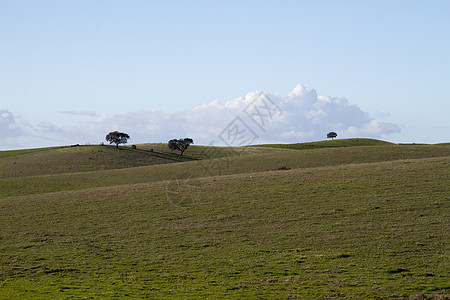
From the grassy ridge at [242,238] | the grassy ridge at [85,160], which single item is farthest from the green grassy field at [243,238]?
the grassy ridge at [85,160]

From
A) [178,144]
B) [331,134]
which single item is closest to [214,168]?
[178,144]

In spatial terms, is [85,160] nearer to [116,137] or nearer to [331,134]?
[116,137]

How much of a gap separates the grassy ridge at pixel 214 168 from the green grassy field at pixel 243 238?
5.36 metres

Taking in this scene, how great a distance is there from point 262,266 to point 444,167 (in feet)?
84.8

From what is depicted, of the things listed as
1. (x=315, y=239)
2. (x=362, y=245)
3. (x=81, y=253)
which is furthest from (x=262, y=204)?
(x=81, y=253)

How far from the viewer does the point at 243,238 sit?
26.3 metres

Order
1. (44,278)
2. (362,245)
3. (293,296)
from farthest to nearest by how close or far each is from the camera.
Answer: (362,245) → (44,278) → (293,296)

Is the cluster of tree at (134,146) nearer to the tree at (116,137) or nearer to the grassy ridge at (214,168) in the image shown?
the tree at (116,137)

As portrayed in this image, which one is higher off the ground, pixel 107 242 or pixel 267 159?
pixel 267 159

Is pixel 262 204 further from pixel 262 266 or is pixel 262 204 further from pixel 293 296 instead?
pixel 293 296

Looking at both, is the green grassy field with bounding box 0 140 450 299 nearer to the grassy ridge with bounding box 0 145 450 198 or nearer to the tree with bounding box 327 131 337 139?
the grassy ridge with bounding box 0 145 450 198

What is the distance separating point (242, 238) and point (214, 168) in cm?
3576

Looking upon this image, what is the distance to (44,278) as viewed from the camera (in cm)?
2030

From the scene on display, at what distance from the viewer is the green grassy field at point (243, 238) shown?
59.3 feet
